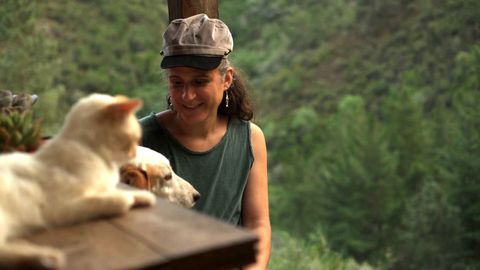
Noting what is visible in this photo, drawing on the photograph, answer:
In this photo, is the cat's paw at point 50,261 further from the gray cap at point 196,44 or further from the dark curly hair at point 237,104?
the dark curly hair at point 237,104

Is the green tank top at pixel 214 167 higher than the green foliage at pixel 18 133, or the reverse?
the green foliage at pixel 18 133

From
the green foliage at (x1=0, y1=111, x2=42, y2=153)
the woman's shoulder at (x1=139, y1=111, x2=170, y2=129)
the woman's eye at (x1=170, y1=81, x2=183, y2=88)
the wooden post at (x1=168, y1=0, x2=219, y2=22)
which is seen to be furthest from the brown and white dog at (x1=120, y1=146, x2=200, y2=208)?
the wooden post at (x1=168, y1=0, x2=219, y2=22)

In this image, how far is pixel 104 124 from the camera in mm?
1063

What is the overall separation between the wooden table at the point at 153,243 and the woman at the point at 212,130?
0.89m

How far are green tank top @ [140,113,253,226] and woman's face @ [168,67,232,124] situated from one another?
0.40 ft

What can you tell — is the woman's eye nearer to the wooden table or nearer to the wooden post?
the wooden post

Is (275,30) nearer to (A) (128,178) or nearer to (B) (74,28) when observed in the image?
(B) (74,28)

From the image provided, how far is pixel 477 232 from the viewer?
14320 mm

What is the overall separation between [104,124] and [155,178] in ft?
1.68

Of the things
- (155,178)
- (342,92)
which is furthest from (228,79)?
(342,92)

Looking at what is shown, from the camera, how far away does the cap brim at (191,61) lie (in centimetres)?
186

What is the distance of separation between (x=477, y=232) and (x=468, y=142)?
2.24m

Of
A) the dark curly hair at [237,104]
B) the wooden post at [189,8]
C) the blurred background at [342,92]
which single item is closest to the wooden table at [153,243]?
the dark curly hair at [237,104]

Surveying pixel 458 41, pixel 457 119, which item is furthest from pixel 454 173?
pixel 458 41
